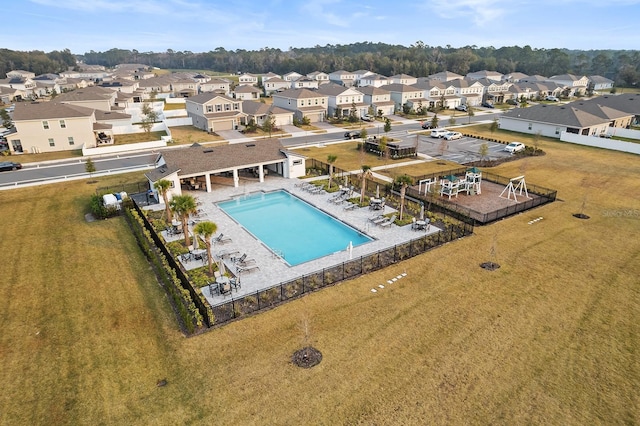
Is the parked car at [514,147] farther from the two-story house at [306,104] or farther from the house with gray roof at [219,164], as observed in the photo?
the two-story house at [306,104]

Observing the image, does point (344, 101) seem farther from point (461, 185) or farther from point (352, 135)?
point (461, 185)

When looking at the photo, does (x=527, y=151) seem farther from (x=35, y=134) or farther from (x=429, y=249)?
(x=35, y=134)

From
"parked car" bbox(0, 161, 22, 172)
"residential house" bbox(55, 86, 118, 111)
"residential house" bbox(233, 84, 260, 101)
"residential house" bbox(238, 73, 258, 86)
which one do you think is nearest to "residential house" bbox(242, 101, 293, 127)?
"residential house" bbox(55, 86, 118, 111)

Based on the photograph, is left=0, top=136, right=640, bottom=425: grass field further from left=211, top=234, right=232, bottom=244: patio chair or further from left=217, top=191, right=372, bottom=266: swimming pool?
left=217, top=191, right=372, bottom=266: swimming pool

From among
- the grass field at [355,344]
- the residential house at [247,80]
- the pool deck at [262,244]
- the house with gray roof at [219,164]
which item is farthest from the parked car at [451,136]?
the residential house at [247,80]

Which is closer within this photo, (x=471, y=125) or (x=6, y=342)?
(x=6, y=342)

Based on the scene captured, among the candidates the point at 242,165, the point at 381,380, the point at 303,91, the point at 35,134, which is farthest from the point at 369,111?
the point at 381,380
